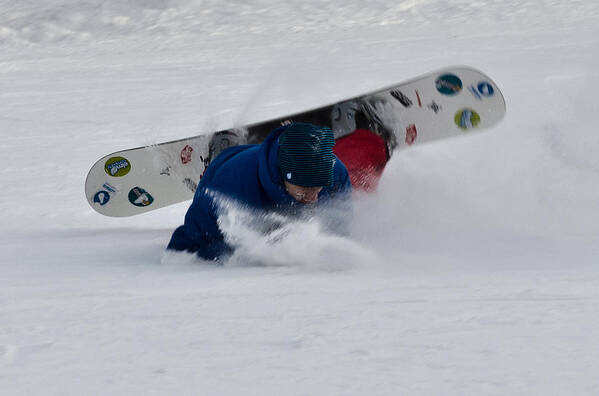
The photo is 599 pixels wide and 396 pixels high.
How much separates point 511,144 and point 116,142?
3.43 meters

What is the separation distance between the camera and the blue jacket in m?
3.01

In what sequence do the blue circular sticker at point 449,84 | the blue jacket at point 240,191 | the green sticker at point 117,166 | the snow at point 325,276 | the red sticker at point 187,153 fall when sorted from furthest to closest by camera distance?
the green sticker at point 117,166, the red sticker at point 187,153, the blue circular sticker at point 449,84, the blue jacket at point 240,191, the snow at point 325,276

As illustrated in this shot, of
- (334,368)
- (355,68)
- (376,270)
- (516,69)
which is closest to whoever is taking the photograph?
(334,368)

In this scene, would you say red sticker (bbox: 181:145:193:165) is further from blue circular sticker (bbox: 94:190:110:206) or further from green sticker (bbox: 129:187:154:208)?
blue circular sticker (bbox: 94:190:110:206)

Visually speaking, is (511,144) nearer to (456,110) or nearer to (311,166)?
(456,110)

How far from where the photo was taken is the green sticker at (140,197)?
15.1 ft

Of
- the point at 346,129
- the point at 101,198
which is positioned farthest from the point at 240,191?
the point at 101,198

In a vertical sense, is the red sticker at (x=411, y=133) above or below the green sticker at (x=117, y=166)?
below

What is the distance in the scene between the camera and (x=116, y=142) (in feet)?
23.4

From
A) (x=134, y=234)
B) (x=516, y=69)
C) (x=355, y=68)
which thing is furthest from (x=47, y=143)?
→ (x=516, y=69)

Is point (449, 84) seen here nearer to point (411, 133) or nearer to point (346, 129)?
Answer: point (411, 133)

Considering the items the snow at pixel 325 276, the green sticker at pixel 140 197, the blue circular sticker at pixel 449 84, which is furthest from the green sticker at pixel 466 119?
the green sticker at pixel 140 197

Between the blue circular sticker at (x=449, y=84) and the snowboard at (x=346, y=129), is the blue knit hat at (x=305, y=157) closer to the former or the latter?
the snowboard at (x=346, y=129)

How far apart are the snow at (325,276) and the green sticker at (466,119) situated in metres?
0.22
